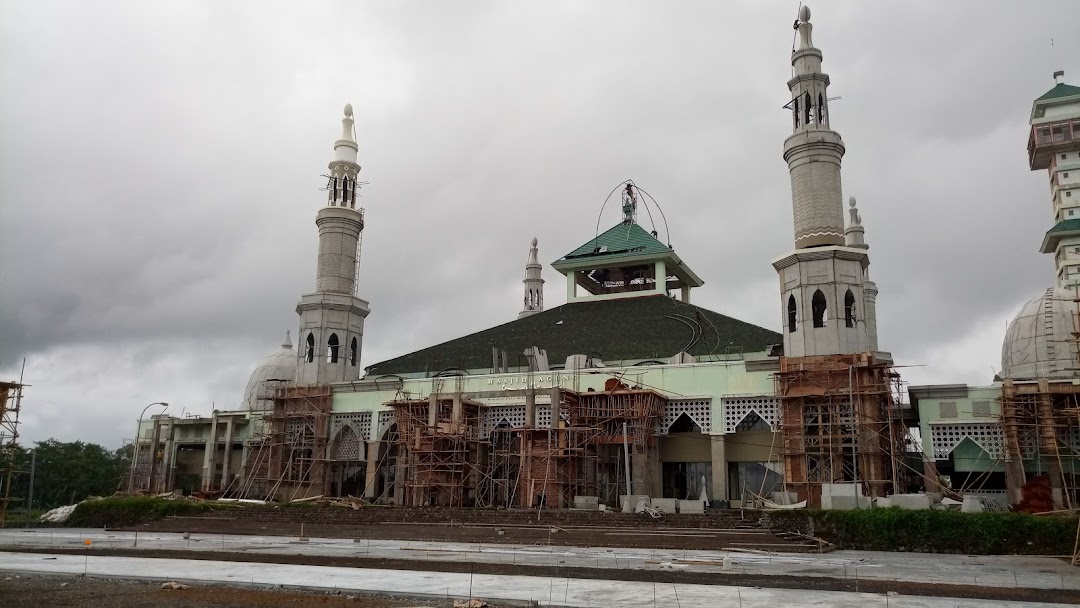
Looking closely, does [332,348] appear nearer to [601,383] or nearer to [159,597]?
[601,383]

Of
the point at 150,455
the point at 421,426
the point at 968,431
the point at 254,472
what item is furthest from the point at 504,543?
the point at 150,455

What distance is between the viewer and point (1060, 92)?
61.2m

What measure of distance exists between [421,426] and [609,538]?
16163mm

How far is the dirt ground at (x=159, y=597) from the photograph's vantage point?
1216cm

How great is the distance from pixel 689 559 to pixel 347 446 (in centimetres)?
2957

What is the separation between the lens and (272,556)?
19.4 m

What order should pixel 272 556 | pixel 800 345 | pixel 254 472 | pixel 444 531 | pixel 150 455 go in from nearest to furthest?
pixel 272 556 → pixel 444 531 → pixel 800 345 → pixel 254 472 → pixel 150 455

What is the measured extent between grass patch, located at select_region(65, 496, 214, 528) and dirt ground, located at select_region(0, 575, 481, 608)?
74.8 feet

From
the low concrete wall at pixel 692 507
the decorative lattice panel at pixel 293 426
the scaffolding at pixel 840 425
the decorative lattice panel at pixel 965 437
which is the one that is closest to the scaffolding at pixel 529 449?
the low concrete wall at pixel 692 507

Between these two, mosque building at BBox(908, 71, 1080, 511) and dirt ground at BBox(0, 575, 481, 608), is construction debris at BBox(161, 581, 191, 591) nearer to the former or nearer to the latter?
dirt ground at BBox(0, 575, 481, 608)

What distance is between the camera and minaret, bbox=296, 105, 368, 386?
157 ft

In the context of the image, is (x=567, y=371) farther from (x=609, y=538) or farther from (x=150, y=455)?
(x=150, y=455)

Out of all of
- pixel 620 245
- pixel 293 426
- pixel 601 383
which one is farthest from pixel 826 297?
pixel 293 426

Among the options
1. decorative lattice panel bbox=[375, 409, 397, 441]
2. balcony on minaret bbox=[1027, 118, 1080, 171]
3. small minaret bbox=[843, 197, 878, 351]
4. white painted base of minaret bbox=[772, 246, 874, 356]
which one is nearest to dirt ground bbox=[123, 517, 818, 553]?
decorative lattice panel bbox=[375, 409, 397, 441]
